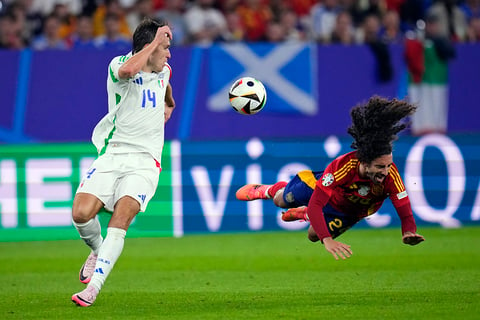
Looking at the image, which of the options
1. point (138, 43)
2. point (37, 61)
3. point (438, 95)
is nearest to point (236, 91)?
point (138, 43)

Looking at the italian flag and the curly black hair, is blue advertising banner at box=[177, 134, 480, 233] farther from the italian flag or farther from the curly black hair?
the curly black hair

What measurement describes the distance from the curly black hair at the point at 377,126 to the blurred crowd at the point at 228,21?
333 inches

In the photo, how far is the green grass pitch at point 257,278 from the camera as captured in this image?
314 inches

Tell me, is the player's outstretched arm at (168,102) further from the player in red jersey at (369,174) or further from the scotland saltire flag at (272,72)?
the scotland saltire flag at (272,72)

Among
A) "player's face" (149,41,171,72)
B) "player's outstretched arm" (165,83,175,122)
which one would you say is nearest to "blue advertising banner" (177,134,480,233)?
"player's outstretched arm" (165,83,175,122)

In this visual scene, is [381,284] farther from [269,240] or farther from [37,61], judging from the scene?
[37,61]

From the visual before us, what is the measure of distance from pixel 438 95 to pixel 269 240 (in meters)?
5.31

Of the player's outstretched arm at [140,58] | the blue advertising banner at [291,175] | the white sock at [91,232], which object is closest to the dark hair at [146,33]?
the player's outstretched arm at [140,58]

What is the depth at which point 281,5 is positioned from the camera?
59.8 ft

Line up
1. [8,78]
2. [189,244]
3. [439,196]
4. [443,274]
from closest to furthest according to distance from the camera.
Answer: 1. [443,274]
2. [189,244]
3. [439,196]
4. [8,78]

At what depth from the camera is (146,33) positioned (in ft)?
27.8

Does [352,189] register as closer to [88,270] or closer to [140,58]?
[140,58]

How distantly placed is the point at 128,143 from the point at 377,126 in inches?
88.1

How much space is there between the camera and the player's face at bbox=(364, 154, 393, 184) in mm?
8172
